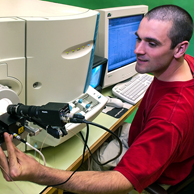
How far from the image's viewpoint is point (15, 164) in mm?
492

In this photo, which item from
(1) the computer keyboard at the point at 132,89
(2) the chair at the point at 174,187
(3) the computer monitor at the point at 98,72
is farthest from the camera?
(1) the computer keyboard at the point at 132,89

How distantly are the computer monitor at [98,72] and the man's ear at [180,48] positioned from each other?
480mm

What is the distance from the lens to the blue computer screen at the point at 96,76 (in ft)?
4.02

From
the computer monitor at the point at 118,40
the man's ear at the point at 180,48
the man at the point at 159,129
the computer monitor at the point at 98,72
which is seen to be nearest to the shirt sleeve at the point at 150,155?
the man at the point at 159,129

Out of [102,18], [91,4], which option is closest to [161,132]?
[102,18]

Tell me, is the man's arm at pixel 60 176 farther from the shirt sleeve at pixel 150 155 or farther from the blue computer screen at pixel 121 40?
the blue computer screen at pixel 121 40

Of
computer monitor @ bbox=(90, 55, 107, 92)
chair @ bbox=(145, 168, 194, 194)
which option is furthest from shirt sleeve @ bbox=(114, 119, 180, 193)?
computer monitor @ bbox=(90, 55, 107, 92)

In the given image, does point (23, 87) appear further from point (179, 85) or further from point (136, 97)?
point (136, 97)

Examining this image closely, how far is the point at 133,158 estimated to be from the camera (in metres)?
0.71

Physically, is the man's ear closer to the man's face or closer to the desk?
the man's face

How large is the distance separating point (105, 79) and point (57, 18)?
75 cm

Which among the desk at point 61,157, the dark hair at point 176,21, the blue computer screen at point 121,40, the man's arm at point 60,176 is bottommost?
the desk at point 61,157

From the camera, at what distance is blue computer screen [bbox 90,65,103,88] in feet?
4.02

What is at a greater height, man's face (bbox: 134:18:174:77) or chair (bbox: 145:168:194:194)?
man's face (bbox: 134:18:174:77)
